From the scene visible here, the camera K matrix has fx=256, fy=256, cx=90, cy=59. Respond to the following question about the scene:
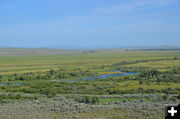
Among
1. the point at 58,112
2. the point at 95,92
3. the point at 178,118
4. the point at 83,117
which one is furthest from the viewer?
the point at 95,92

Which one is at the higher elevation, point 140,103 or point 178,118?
point 178,118

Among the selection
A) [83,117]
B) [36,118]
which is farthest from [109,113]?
[36,118]

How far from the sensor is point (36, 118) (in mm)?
20953

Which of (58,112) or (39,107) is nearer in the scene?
(58,112)

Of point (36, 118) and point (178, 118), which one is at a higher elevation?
point (178, 118)

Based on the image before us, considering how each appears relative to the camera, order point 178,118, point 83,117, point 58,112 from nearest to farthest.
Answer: point 178,118 → point 83,117 → point 58,112

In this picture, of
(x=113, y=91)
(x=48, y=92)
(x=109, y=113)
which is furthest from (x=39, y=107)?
(x=113, y=91)

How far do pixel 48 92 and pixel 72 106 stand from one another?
9.43 meters

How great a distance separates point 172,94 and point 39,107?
15454mm

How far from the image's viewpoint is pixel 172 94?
97.5ft

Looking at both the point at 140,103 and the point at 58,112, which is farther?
the point at 140,103

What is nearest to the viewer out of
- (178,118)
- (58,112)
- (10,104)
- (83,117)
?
(178,118)

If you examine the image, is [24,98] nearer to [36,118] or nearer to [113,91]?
[36,118]

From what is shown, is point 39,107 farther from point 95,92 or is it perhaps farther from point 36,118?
point 95,92
